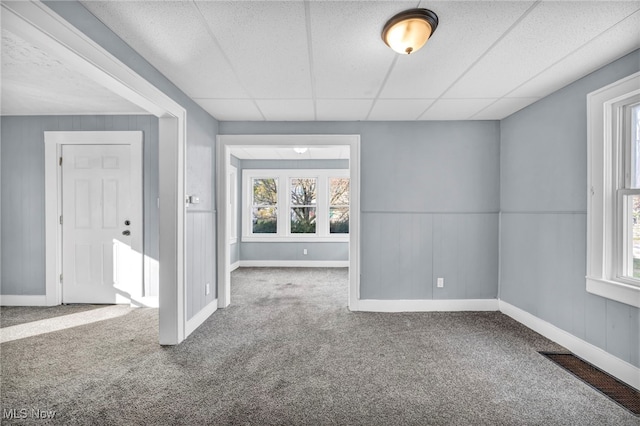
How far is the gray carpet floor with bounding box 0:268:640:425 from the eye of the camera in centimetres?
176

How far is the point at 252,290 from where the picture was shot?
447cm

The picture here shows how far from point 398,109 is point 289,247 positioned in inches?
156

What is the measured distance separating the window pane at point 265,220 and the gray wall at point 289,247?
0.98 feet

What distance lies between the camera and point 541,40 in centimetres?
191

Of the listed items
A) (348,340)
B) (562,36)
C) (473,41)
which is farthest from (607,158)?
(348,340)

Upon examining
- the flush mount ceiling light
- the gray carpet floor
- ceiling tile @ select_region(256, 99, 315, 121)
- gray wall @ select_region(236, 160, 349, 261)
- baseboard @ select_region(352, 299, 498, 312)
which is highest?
ceiling tile @ select_region(256, 99, 315, 121)

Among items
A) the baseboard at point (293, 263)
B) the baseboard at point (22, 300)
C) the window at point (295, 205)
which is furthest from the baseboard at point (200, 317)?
the window at point (295, 205)

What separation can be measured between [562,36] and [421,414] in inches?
100.0

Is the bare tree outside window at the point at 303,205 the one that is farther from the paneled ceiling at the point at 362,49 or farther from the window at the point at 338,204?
the paneled ceiling at the point at 362,49

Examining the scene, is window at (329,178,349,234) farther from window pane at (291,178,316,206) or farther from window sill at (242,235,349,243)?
window pane at (291,178,316,206)

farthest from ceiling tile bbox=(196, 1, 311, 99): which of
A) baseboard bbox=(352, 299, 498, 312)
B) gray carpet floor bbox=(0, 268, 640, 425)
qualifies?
baseboard bbox=(352, 299, 498, 312)

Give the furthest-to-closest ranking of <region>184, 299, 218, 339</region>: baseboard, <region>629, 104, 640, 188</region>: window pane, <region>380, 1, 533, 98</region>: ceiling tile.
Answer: <region>184, 299, 218, 339</region>: baseboard → <region>629, 104, 640, 188</region>: window pane → <region>380, 1, 533, 98</region>: ceiling tile

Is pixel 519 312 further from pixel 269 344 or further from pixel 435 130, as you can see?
pixel 269 344
